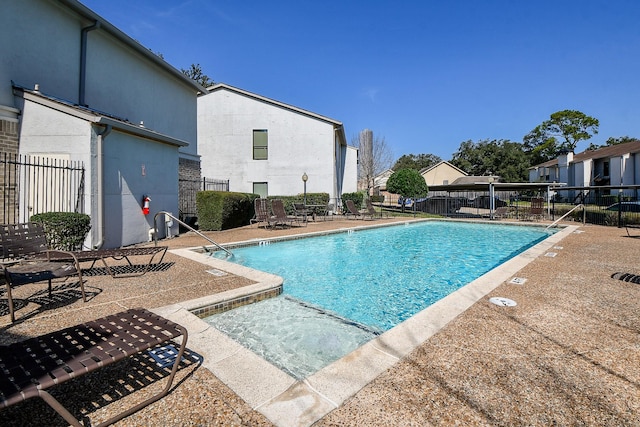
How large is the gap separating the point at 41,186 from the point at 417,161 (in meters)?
70.7

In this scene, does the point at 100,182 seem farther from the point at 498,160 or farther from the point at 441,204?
the point at 498,160

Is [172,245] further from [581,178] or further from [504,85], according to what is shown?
[581,178]

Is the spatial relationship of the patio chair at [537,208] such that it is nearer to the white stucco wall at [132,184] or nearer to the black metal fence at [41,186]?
the white stucco wall at [132,184]

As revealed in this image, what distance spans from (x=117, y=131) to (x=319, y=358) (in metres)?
7.66

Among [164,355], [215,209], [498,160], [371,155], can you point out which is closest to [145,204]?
[215,209]

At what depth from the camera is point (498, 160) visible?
52.3 m

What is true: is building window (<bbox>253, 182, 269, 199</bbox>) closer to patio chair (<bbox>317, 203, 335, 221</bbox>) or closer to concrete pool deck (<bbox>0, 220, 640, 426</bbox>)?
patio chair (<bbox>317, 203, 335, 221</bbox>)

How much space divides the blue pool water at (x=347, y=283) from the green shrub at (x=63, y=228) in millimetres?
3388

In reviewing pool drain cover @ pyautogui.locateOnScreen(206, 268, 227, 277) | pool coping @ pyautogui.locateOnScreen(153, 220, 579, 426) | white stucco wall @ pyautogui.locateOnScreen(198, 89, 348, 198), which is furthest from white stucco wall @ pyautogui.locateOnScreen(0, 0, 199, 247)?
white stucco wall @ pyautogui.locateOnScreen(198, 89, 348, 198)

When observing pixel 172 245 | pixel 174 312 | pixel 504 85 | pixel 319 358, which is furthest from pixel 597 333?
pixel 504 85

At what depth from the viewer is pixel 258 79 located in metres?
32.4

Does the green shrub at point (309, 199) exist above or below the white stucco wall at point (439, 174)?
below

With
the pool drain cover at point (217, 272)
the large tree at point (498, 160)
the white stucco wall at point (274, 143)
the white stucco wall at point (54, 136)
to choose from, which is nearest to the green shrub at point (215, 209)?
the white stucco wall at point (54, 136)

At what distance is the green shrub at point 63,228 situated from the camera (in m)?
6.63
